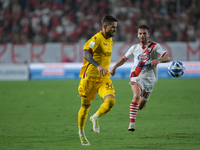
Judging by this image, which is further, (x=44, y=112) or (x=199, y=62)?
(x=199, y=62)

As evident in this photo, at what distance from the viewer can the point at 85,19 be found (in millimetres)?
22172

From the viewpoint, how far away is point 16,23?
2162cm

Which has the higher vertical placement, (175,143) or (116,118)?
(175,143)

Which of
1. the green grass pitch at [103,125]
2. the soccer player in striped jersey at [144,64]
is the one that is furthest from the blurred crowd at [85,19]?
the soccer player in striped jersey at [144,64]

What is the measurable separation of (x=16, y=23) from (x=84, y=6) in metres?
4.86

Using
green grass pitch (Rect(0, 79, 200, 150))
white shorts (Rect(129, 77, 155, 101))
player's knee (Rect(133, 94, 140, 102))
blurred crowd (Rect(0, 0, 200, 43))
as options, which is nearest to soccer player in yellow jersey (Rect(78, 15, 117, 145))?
green grass pitch (Rect(0, 79, 200, 150))

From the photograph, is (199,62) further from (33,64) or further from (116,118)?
(116,118)

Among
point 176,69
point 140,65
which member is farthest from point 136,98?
point 176,69

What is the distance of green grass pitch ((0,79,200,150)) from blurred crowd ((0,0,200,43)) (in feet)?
30.8

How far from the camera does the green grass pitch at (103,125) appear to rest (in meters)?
5.22

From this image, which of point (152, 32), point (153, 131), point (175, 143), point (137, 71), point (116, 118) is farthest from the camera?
point (152, 32)

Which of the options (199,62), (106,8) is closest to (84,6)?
(106,8)

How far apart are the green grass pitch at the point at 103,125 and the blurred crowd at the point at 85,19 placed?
9380 millimetres

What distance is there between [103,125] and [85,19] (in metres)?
15.9
